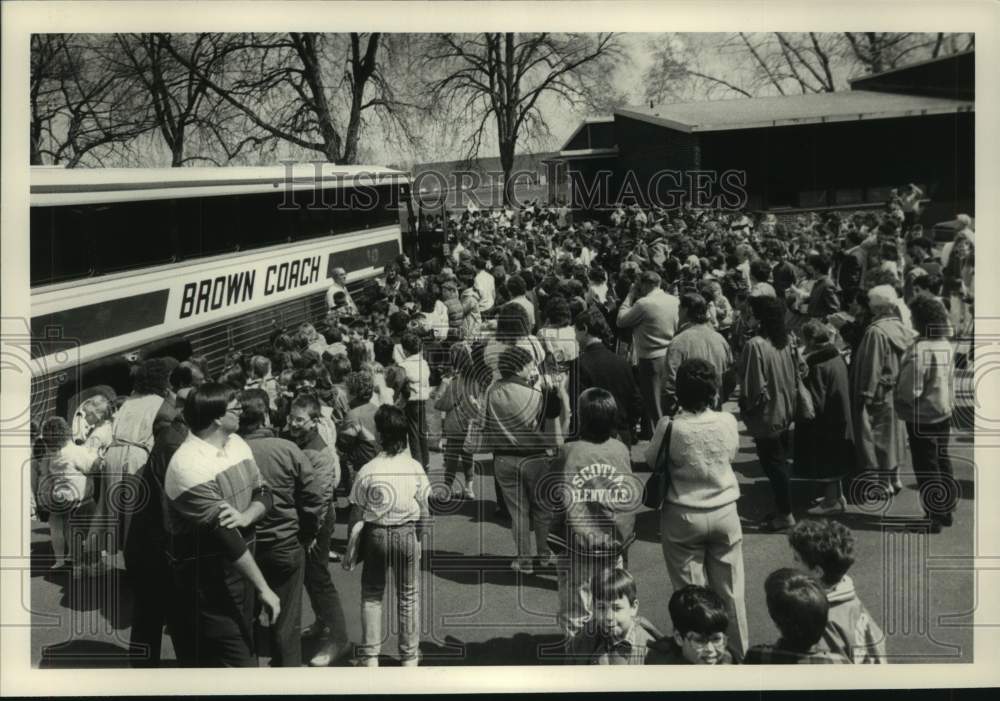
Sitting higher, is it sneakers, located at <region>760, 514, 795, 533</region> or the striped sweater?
the striped sweater

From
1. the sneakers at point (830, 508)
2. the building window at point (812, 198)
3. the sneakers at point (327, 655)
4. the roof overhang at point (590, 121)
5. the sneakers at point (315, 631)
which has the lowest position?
the sneakers at point (327, 655)

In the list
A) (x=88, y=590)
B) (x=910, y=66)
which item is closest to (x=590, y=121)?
(x=910, y=66)

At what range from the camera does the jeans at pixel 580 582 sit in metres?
4.88

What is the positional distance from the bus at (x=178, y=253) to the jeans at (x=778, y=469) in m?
2.72

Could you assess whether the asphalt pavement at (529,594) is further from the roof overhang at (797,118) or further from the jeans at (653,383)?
the roof overhang at (797,118)

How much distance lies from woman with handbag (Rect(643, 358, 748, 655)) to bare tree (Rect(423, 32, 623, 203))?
215 cm

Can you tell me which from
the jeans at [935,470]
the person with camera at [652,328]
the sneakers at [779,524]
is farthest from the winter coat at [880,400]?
the person with camera at [652,328]

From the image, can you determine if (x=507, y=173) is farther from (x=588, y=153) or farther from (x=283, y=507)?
(x=283, y=507)

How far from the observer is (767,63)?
6.16 meters

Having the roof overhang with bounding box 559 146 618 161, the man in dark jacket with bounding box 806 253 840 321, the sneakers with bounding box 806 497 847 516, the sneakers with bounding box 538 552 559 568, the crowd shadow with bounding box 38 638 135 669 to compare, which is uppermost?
the roof overhang with bounding box 559 146 618 161

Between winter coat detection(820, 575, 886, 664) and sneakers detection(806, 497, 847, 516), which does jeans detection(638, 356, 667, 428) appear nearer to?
sneakers detection(806, 497, 847, 516)

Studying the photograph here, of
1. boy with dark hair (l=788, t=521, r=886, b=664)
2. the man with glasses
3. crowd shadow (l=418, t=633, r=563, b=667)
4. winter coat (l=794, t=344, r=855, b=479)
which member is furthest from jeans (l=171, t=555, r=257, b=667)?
winter coat (l=794, t=344, r=855, b=479)

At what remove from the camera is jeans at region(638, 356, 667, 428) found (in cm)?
730

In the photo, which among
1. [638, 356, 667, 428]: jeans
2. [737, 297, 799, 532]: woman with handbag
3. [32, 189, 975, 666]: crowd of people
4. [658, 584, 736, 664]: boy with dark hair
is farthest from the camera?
[638, 356, 667, 428]: jeans
